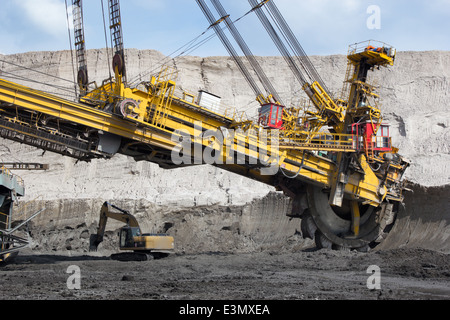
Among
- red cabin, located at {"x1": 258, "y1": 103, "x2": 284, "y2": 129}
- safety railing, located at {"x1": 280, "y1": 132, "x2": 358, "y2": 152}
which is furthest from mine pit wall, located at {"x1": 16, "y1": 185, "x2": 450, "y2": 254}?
red cabin, located at {"x1": 258, "y1": 103, "x2": 284, "y2": 129}

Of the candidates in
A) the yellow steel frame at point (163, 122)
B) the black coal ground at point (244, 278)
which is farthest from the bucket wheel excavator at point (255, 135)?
the black coal ground at point (244, 278)

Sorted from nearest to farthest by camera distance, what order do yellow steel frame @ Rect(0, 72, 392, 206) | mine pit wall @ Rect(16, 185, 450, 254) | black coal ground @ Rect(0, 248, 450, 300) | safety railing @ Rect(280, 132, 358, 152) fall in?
black coal ground @ Rect(0, 248, 450, 300), yellow steel frame @ Rect(0, 72, 392, 206), safety railing @ Rect(280, 132, 358, 152), mine pit wall @ Rect(16, 185, 450, 254)

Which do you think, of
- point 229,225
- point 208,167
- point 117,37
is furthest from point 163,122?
point 208,167

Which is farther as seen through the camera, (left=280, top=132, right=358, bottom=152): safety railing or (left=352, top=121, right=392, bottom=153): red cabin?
(left=352, top=121, right=392, bottom=153): red cabin

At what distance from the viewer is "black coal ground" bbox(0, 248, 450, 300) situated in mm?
Answer: 10375

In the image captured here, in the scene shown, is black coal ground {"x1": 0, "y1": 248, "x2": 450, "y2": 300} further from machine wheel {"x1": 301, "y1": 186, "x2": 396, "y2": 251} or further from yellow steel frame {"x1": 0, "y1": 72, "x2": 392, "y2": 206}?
yellow steel frame {"x1": 0, "y1": 72, "x2": 392, "y2": 206}

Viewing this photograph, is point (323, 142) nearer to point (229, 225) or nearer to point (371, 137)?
point (371, 137)

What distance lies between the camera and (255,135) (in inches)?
698

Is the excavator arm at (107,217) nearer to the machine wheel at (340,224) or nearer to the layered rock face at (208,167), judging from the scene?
the machine wheel at (340,224)

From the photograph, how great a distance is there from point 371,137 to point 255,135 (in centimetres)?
465

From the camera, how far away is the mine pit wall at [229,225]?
2172cm

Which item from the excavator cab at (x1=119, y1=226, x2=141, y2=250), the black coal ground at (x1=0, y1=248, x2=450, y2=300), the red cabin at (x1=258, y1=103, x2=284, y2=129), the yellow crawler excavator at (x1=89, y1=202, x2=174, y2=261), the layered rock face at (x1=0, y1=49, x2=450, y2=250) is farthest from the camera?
the layered rock face at (x1=0, y1=49, x2=450, y2=250)

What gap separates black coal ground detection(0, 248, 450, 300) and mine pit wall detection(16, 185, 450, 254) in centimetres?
409

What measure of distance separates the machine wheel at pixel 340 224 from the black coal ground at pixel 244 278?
1733mm
